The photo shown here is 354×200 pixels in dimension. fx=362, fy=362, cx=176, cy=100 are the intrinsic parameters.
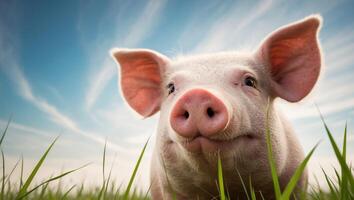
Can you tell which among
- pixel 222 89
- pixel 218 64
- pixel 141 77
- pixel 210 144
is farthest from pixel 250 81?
pixel 141 77

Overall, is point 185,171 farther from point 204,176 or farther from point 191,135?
point 191,135

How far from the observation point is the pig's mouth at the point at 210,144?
8.59ft

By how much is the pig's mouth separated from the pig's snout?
0.21 feet

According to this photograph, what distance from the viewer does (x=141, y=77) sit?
419 cm

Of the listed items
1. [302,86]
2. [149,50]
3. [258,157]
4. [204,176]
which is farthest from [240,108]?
[149,50]

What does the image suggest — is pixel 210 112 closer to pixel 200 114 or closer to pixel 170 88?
pixel 200 114

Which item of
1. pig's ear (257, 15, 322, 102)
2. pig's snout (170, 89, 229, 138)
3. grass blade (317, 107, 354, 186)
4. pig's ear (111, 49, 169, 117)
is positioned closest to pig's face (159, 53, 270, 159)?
pig's snout (170, 89, 229, 138)

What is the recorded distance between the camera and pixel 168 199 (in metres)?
3.54

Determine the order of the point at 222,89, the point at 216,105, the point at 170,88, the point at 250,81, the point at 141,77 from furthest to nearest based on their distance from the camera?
the point at 141,77
the point at 170,88
the point at 250,81
the point at 222,89
the point at 216,105

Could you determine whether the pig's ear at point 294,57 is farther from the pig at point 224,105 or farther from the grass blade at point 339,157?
the grass blade at point 339,157

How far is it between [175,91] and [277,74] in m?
1.20

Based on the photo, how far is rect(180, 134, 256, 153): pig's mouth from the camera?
103 inches

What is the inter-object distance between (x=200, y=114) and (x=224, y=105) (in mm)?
178

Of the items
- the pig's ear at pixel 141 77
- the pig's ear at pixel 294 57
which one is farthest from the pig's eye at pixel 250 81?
the pig's ear at pixel 141 77
